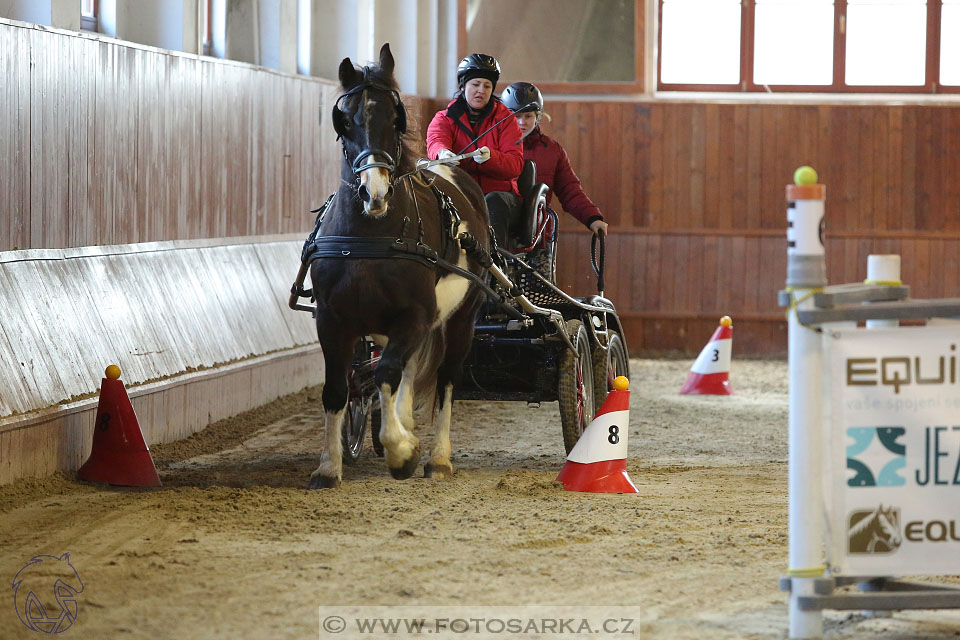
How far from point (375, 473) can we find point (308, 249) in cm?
131

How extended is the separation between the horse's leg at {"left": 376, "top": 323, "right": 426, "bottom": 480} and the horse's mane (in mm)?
754

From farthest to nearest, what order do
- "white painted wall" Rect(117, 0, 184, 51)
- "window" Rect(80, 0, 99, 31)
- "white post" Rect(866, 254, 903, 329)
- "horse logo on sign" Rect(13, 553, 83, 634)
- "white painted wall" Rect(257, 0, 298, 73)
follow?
"white painted wall" Rect(257, 0, 298, 73)
"white painted wall" Rect(117, 0, 184, 51)
"window" Rect(80, 0, 99, 31)
"white post" Rect(866, 254, 903, 329)
"horse logo on sign" Rect(13, 553, 83, 634)

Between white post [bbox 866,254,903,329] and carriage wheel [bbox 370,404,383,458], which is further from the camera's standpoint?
carriage wheel [bbox 370,404,383,458]

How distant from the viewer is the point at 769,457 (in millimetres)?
6891

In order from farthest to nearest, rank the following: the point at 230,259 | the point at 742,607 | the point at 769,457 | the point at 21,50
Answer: the point at 230,259 < the point at 769,457 < the point at 21,50 < the point at 742,607

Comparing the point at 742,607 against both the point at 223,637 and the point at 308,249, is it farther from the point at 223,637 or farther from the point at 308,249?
the point at 308,249

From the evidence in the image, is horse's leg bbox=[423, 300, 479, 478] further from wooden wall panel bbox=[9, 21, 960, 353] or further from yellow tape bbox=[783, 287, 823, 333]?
wooden wall panel bbox=[9, 21, 960, 353]

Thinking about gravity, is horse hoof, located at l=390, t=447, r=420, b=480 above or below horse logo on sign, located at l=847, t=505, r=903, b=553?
below

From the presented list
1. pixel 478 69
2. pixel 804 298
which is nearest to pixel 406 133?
pixel 478 69

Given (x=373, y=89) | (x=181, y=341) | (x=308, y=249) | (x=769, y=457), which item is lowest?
(x=769, y=457)

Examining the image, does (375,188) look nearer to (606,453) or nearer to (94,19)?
(606,453)

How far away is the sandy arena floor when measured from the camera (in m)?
3.56

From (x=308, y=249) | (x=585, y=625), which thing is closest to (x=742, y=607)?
(x=585, y=625)

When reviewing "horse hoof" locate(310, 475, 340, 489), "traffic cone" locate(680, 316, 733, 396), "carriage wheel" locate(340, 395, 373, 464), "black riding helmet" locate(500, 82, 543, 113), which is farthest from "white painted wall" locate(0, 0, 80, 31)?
"traffic cone" locate(680, 316, 733, 396)
